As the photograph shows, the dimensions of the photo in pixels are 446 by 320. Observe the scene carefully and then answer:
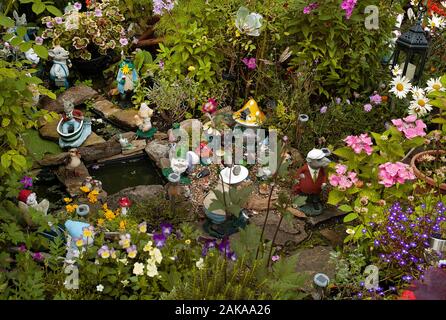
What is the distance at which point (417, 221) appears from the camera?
3375mm

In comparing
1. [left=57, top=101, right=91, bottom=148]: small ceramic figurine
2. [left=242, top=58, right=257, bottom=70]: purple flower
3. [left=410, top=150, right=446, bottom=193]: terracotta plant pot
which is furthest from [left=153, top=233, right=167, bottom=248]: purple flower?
[left=242, top=58, right=257, bottom=70]: purple flower

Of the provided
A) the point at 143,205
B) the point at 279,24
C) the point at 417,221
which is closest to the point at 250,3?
the point at 279,24

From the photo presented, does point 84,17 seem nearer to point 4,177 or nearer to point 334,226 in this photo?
point 4,177

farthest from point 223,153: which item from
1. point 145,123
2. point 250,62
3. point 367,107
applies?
point 367,107

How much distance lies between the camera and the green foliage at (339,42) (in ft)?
15.6

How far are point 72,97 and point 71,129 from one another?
29.2 inches

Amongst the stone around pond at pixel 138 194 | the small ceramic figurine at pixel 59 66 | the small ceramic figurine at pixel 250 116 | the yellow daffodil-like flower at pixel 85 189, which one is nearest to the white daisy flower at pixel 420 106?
the small ceramic figurine at pixel 250 116

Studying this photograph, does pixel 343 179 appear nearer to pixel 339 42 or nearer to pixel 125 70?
pixel 339 42

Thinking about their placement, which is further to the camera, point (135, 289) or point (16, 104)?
point (16, 104)

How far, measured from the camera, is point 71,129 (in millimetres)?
4879

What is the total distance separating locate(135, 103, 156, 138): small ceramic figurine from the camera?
Answer: 502 centimetres

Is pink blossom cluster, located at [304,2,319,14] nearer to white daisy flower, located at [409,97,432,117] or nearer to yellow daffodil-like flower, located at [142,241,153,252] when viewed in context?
white daisy flower, located at [409,97,432,117]

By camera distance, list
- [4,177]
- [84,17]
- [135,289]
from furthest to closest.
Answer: [84,17] < [4,177] < [135,289]
